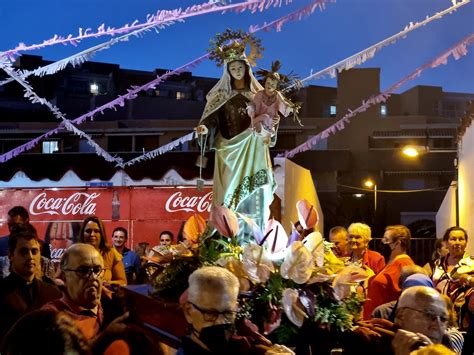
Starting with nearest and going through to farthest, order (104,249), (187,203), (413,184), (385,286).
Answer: (385,286) → (104,249) → (187,203) → (413,184)

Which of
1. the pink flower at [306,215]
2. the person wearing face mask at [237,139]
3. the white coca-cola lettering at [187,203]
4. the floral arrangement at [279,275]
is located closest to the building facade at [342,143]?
the white coca-cola lettering at [187,203]

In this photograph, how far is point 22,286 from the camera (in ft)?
14.9

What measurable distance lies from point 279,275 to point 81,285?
1.13 metres

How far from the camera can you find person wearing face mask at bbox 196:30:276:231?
17.3 feet

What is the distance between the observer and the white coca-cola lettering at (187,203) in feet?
42.9

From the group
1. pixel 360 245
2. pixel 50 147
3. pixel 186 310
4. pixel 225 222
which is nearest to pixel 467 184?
pixel 360 245

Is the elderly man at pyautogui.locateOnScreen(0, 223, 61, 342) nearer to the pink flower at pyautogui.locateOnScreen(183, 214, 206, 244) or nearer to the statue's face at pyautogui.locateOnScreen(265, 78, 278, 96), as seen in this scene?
the pink flower at pyautogui.locateOnScreen(183, 214, 206, 244)

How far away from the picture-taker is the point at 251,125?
A: 5.32 metres

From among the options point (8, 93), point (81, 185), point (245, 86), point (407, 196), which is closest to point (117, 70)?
point (8, 93)

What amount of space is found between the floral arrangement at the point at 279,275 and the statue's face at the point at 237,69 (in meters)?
1.46

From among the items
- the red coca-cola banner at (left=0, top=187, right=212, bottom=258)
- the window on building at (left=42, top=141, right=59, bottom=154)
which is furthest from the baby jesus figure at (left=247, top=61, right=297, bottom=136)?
the window on building at (left=42, top=141, right=59, bottom=154)

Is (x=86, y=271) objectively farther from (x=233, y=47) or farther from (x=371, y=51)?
(x=371, y=51)

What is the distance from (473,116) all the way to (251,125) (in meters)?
6.17

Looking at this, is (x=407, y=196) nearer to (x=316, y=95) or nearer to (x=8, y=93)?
(x=316, y=95)
